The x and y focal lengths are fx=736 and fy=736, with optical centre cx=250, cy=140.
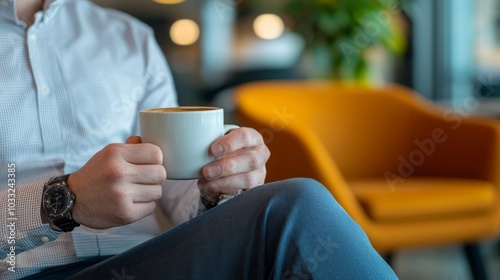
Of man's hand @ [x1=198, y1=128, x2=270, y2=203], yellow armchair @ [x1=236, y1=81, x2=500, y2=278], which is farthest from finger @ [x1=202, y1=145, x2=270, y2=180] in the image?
yellow armchair @ [x1=236, y1=81, x2=500, y2=278]

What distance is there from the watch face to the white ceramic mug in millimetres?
126

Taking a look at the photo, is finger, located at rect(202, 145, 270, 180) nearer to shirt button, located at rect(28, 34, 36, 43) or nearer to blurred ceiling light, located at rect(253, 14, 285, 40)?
shirt button, located at rect(28, 34, 36, 43)

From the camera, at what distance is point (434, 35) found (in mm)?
4297

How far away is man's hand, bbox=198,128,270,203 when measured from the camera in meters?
0.99

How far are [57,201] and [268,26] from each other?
14.0 ft

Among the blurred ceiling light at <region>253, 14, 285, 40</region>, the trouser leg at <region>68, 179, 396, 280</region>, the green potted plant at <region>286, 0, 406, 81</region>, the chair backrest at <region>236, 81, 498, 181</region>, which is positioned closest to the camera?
the trouser leg at <region>68, 179, 396, 280</region>

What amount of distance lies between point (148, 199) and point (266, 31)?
14.0 feet

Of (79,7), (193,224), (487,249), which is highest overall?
(79,7)

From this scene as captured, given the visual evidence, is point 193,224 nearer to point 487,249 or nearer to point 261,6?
point 487,249

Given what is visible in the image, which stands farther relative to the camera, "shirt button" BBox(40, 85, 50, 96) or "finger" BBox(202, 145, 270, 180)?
"shirt button" BBox(40, 85, 50, 96)

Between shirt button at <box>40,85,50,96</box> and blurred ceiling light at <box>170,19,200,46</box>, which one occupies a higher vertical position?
shirt button at <box>40,85,50,96</box>

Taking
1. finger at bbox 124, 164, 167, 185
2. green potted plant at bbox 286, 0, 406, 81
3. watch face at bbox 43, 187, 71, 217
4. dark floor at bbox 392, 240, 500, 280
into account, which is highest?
finger at bbox 124, 164, 167, 185

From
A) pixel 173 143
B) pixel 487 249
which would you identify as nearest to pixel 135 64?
pixel 173 143

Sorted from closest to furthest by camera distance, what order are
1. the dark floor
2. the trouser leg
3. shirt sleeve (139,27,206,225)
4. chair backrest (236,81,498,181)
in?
the trouser leg, shirt sleeve (139,27,206,225), chair backrest (236,81,498,181), the dark floor
